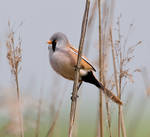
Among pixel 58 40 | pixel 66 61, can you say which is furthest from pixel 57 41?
pixel 66 61

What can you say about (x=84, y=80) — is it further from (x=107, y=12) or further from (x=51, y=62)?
(x=107, y=12)

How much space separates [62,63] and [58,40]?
202mm

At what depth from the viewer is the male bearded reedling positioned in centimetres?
Answer: 168

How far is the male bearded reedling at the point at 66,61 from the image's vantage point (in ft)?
5.53

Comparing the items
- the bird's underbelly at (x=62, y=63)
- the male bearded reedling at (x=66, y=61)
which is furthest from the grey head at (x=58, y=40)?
the bird's underbelly at (x=62, y=63)

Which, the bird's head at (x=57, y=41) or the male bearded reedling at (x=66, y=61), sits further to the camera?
the bird's head at (x=57, y=41)

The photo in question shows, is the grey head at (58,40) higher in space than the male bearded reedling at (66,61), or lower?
higher

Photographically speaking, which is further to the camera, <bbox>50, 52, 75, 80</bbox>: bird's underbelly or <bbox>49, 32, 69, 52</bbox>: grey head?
<bbox>49, 32, 69, 52</bbox>: grey head

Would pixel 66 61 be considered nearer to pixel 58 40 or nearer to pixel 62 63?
pixel 62 63

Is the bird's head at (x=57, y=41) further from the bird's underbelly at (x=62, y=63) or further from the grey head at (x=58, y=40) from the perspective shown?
the bird's underbelly at (x=62, y=63)

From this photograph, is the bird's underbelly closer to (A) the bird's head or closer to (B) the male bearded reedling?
(B) the male bearded reedling

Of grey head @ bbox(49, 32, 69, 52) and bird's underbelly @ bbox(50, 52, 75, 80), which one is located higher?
grey head @ bbox(49, 32, 69, 52)

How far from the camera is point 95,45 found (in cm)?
187

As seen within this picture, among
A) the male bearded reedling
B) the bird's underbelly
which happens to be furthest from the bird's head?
the bird's underbelly
